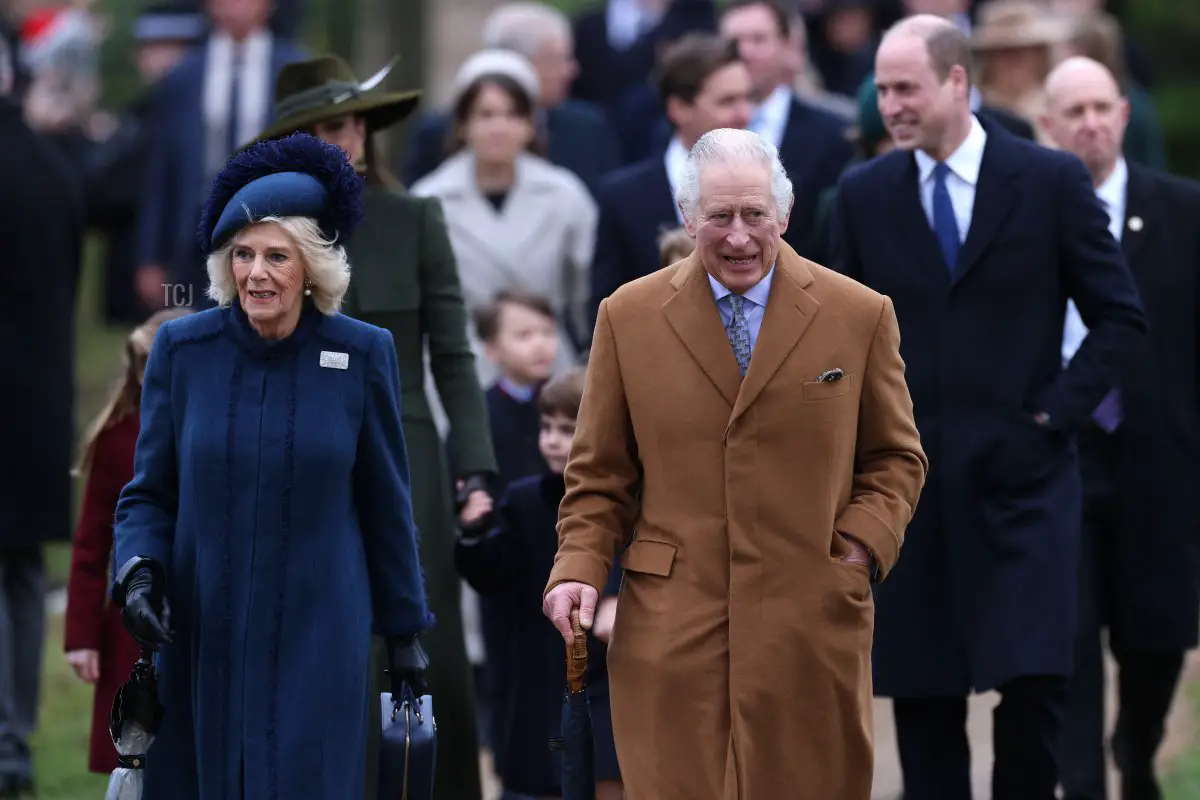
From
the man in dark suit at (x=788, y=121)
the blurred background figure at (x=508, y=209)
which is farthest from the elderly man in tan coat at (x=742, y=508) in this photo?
the blurred background figure at (x=508, y=209)

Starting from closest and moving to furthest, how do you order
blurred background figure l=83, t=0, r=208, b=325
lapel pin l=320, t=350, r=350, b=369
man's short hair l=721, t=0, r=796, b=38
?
lapel pin l=320, t=350, r=350, b=369, man's short hair l=721, t=0, r=796, b=38, blurred background figure l=83, t=0, r=208, b=325

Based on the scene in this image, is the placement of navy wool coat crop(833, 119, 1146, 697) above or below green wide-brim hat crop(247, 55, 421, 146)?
below

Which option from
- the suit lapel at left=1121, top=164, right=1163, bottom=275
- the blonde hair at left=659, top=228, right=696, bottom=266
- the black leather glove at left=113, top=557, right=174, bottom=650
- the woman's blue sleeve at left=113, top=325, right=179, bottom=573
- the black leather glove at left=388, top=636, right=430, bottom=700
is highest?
the suit lapel at left=1121, top=164, right=1163, bottom=275

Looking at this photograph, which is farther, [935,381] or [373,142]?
[373,142]

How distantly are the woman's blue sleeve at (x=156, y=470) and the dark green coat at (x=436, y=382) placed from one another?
4.01 feet

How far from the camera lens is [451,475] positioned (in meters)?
8.95

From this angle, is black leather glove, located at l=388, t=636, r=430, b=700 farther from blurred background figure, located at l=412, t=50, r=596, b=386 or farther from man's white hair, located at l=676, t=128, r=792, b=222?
blurred background figure, located at l=412, t=50, r=596, b=386

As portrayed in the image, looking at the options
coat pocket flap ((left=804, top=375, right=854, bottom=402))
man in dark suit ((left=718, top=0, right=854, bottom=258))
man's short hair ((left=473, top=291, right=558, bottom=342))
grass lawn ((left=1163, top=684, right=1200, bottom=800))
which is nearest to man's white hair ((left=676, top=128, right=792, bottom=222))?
coat pocket flap ((left=804, top=375, right=854, bottom=402))

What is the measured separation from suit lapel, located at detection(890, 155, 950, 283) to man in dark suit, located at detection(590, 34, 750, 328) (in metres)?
1.69

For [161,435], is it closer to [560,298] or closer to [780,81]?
[560,298]

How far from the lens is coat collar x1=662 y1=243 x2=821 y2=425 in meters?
6.08

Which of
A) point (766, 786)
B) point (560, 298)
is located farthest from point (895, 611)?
point (560, 298)

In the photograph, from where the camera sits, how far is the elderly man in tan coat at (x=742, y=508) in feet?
19.9

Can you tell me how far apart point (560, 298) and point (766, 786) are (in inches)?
179
